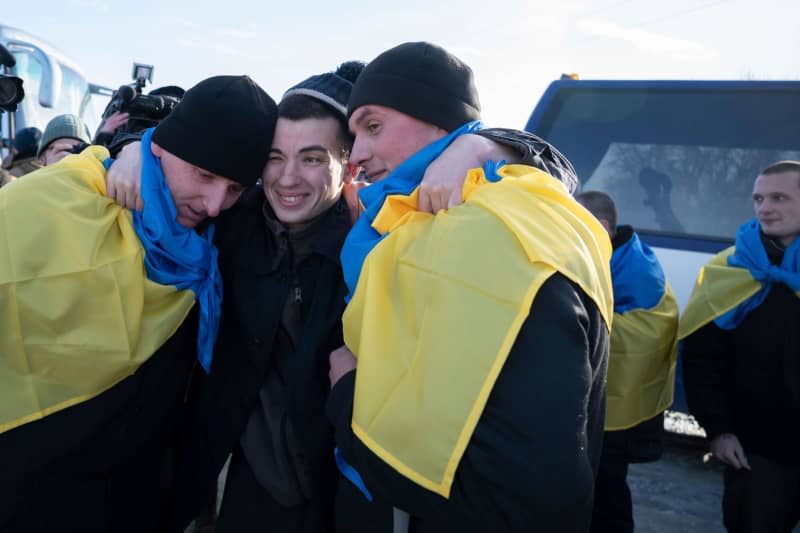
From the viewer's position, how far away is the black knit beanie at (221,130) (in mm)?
1984

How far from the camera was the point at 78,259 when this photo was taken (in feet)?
5.39

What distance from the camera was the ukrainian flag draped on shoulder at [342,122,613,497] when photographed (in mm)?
1185

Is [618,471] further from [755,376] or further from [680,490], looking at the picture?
[680,490]

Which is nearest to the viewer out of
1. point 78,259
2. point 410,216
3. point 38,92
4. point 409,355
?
point 409,355

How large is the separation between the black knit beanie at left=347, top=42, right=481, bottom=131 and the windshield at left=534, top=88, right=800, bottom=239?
3849mm

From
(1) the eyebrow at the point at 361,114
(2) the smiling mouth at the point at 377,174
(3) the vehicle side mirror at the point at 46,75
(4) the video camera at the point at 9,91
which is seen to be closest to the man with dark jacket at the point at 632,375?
(2) the smiling mouth at the point at 377,174

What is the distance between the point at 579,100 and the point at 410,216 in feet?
15.5

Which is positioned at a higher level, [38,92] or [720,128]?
[720,128]

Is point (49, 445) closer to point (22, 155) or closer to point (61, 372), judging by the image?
point (61, 372)

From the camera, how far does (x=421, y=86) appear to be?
1917mm

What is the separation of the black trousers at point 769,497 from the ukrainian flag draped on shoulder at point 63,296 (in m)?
2.89

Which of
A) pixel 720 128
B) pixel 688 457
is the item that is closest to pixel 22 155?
pixel 720 128

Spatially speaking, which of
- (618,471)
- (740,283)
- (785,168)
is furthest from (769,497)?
(785,168)

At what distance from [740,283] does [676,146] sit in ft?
8.34
